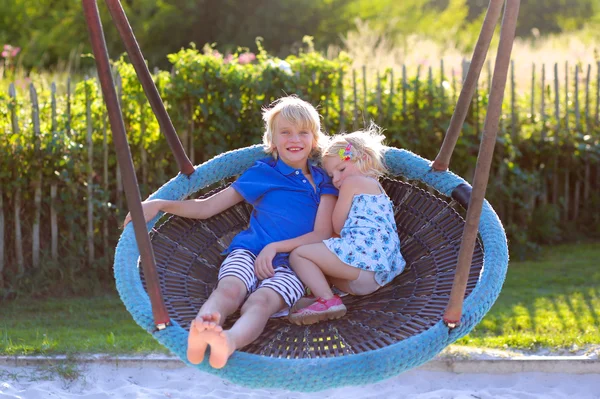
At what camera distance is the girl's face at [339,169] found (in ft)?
9.57

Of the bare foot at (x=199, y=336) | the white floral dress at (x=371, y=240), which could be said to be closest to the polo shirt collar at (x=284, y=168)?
the white floral dress at (x=371, y=240)

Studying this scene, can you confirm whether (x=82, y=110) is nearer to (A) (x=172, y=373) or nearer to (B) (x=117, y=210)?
(B) (x=117, y=210)

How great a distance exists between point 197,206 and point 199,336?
905 millimetres

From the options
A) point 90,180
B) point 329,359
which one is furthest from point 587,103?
point 329,359

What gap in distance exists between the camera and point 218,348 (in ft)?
7.14

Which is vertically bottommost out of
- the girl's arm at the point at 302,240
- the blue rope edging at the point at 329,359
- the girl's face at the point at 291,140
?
the blue rope edging at the point at 329,359

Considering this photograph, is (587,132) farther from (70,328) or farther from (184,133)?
(70,328)

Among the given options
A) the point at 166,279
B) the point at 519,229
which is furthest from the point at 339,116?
the point at 166,279

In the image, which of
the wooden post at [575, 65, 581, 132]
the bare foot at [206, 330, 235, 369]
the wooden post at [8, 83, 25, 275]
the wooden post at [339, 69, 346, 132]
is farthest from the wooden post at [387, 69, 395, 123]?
the bare foot at [206, 330, 235, 369]

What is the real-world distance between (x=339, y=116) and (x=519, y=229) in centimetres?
169

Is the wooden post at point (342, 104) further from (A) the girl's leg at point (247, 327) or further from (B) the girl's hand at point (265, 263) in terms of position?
(A) the girl's leg at point (247, 327)

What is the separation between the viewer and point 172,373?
12.3ft

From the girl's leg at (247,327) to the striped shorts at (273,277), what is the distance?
0.04 metres

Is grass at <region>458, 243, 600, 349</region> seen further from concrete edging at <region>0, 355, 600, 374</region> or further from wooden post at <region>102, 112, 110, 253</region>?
wooden post at <region>102, 112, 110, 253</region>
